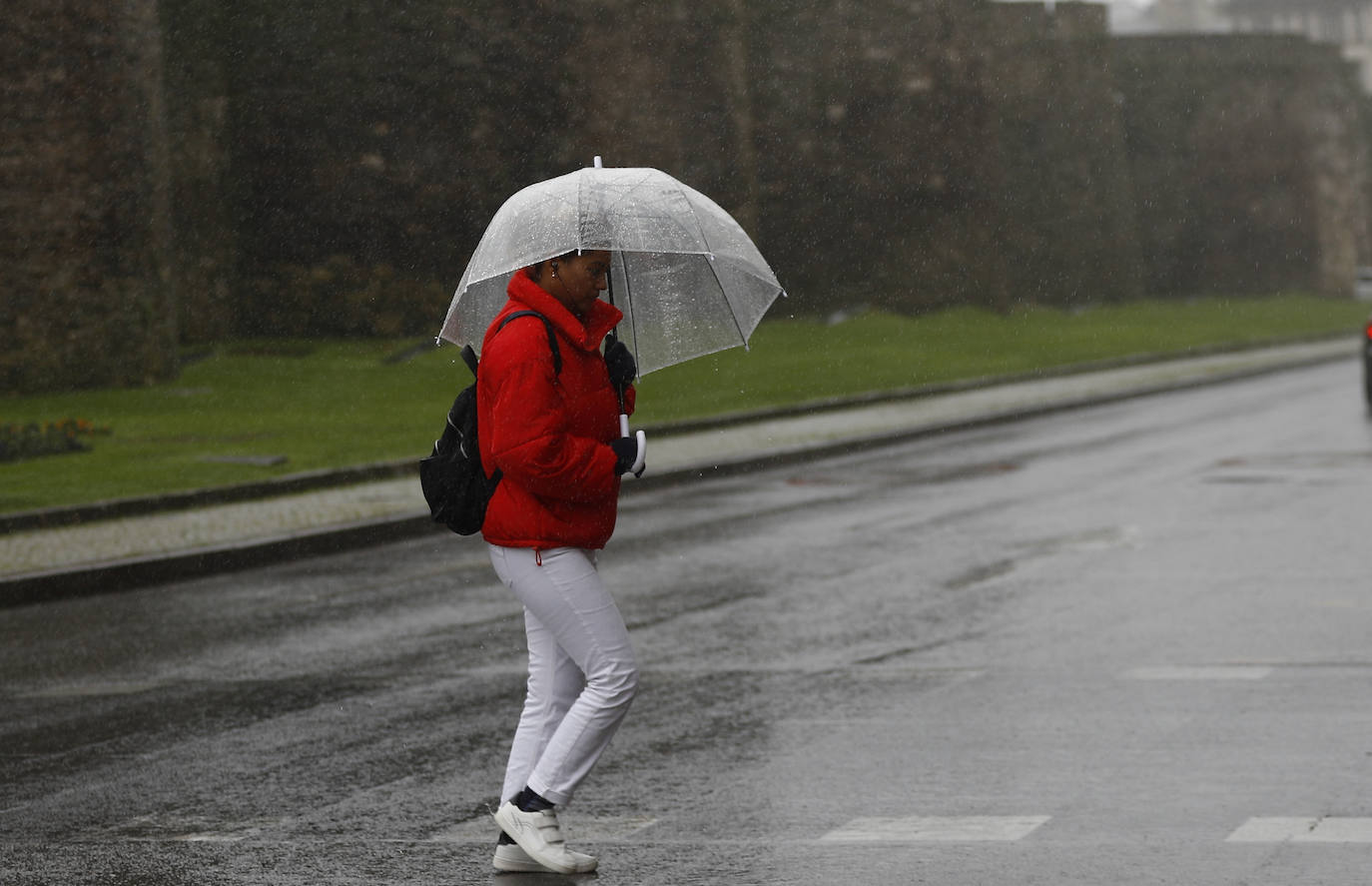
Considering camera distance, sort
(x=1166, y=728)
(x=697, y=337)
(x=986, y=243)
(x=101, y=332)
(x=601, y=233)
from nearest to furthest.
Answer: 1. (x=601, y=233)
2. (x=697, y=337)
3. (x=1166, y=728)
4. (x=101, y=332)
5. (x=986, y=243)

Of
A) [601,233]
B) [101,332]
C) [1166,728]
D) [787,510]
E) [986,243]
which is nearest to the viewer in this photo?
[601,233]

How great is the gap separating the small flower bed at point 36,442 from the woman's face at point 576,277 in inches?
593

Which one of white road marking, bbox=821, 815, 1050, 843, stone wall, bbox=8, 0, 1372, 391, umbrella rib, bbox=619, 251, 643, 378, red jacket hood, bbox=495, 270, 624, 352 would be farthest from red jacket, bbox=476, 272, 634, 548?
stone wall, bbox=8, 0, 1372, 391

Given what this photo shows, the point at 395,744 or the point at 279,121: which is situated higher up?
the point at 279,121

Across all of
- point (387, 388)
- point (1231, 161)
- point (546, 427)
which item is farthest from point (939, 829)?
point (1231, 161)

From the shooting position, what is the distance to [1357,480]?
16734mm

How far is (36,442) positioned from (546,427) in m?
15.9

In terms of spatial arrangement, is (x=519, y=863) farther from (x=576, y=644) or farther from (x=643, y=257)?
(x=643, y=257)

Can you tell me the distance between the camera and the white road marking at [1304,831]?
19.6ft

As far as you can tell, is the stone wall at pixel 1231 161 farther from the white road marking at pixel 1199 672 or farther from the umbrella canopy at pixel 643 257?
the umbrella canopy at pixel 643 257

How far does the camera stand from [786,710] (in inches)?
328

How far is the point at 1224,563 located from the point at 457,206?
26780 mm

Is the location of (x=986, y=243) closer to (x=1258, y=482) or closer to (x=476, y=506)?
(x=1258, y=482)

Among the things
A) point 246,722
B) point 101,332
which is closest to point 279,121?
point 101,332
